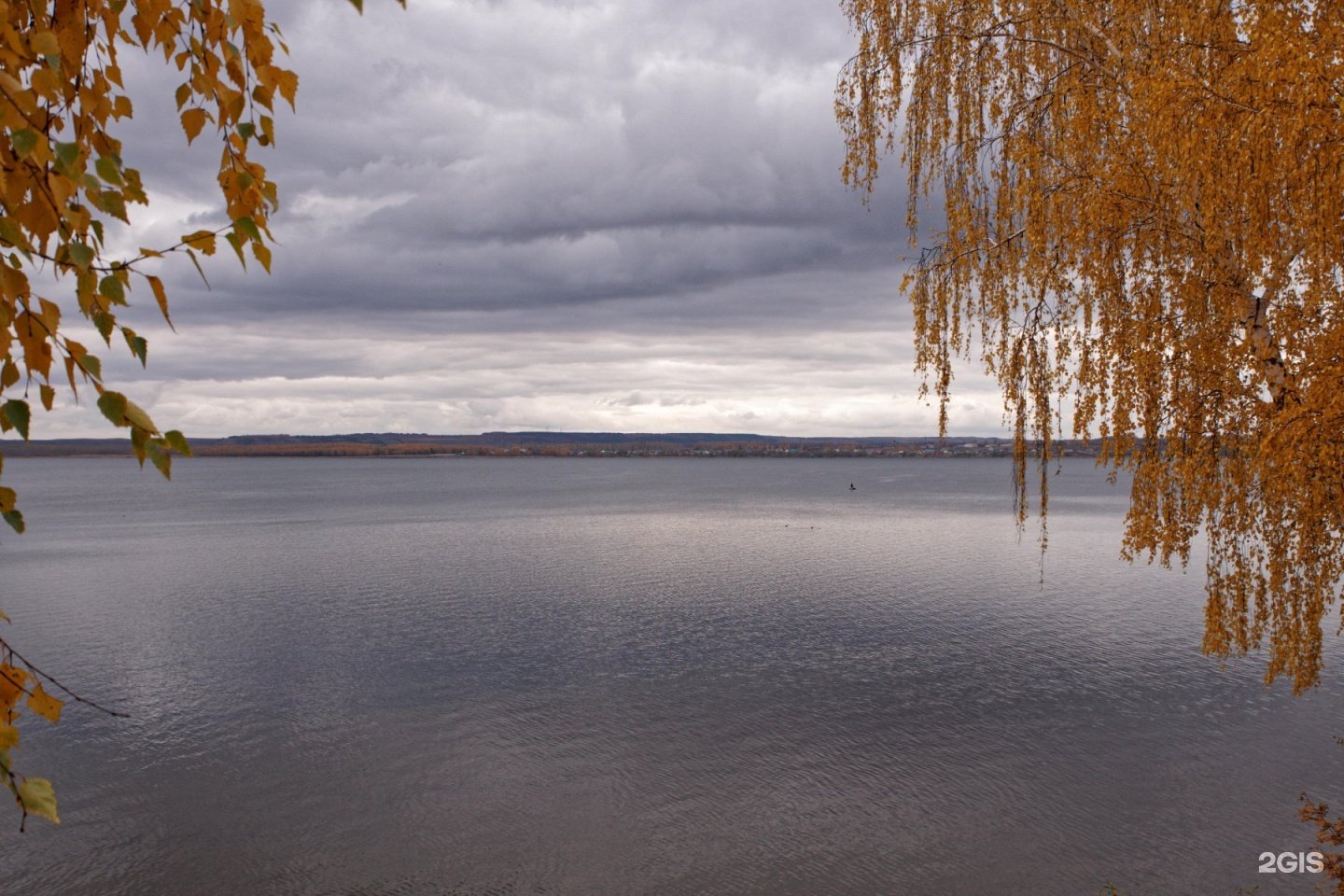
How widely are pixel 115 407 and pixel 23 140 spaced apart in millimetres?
749

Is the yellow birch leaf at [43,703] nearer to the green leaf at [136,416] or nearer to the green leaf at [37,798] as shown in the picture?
the green leaf at [37,798]

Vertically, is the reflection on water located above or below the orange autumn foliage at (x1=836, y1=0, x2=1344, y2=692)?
below

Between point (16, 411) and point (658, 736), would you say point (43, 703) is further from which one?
point (658, 736)

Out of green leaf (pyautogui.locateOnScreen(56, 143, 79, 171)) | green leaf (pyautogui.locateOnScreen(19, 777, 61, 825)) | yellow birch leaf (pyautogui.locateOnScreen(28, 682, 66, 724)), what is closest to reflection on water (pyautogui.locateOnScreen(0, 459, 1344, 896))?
yellow birch leaf (pyautogui.locateOnScreen(28, 682, 66, 724))

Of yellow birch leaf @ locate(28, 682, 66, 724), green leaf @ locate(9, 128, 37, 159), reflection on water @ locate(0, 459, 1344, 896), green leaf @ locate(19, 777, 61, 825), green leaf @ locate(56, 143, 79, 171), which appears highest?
green leaf @ locate(9, 128, 37, 159)

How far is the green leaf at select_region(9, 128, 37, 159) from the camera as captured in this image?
7.51 ft

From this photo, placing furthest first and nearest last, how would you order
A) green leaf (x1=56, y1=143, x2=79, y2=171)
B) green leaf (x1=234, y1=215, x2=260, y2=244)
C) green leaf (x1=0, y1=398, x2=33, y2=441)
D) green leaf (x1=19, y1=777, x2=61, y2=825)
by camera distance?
green leaf (x1=234, y1=215, x2=260, y2=244) < green leaf (x1=19, y1=777, x2=61, y2=825) < green leaf (x1=0, y1=398, x2=33, y2=441) < green leaf (x1=56, y1=143, x2=79, y2=171)

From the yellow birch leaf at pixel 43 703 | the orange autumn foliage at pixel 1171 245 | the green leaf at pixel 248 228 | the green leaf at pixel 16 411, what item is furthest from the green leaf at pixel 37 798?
the orange autumn foliage at pixel 1171 245

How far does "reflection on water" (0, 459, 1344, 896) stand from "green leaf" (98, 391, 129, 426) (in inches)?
728

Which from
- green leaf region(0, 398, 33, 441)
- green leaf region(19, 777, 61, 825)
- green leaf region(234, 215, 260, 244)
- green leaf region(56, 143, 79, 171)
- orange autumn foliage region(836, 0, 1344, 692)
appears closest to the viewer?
green leaf region(56, 143, 79, 171)

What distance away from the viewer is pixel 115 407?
253 cm

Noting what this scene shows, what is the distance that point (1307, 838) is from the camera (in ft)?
68.9

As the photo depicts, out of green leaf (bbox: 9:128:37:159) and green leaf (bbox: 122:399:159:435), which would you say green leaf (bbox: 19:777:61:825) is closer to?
green leaf (bbox: 122:399:159:435)

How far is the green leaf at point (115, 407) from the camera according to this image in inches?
99.2
